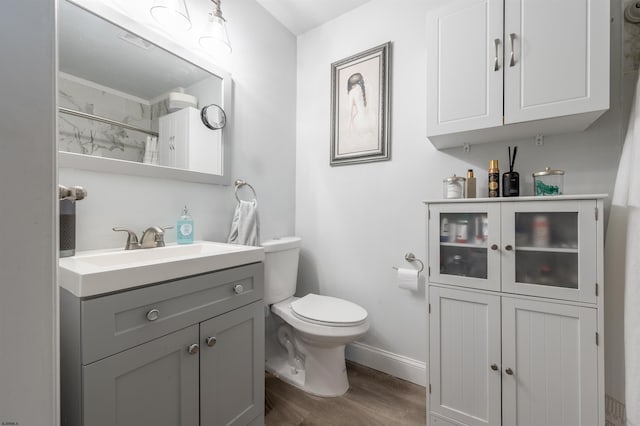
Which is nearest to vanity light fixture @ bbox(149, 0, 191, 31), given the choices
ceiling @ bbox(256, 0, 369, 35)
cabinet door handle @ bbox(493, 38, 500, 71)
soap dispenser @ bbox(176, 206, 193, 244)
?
ceiling @ bbox(256, 0, 369, 35)

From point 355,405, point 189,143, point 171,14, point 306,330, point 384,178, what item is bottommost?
point 355,405

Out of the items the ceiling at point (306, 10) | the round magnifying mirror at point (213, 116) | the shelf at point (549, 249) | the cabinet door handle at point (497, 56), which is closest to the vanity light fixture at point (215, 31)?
the round magnifying mirror at point (213, 116)

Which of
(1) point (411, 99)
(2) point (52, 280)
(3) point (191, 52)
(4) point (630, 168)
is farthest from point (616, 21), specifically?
(2) point (52, 280)

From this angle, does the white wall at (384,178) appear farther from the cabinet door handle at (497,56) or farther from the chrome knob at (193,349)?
the chrome knob at (193,349)

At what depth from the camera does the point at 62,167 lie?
3.27 ft

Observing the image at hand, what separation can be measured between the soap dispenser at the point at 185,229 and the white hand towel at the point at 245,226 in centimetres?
26

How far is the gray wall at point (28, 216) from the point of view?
411 millimetres

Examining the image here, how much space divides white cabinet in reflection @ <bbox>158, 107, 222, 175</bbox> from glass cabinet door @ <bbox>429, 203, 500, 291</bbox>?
1270 mm

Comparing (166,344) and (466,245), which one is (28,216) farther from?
(466,245)

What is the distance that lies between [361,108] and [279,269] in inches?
50.4

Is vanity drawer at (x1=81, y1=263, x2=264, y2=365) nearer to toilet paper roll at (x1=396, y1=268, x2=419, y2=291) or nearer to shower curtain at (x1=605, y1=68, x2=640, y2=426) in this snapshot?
toilet paper roll at (x1=396, y1=268, x2=419, y2=291)

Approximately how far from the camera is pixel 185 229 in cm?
136

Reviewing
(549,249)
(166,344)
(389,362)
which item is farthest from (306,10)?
(389,362)

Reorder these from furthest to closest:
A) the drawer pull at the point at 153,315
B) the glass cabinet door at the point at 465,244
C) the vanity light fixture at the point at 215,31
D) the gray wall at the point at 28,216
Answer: the vanity light fixture at the point at 215,31, the glass cabinet door at the point at 465,244, the drawer pull at the point at 153,315, the gray wall at the point at 28,216
